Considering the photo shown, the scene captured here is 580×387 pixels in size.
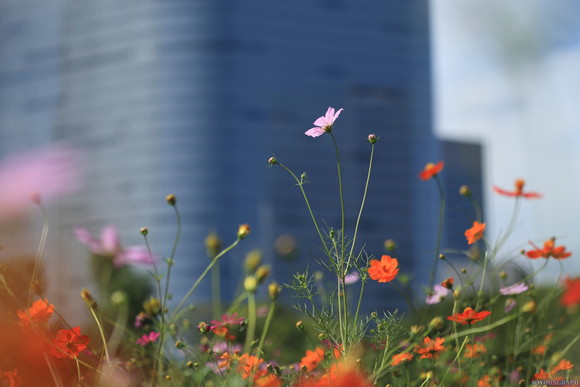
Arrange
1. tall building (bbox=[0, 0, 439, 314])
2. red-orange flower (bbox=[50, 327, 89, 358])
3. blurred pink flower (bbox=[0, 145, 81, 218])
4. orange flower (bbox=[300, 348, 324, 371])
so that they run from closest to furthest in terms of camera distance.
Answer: blurred pink flower (bbox=[0, 145, 81, 218])
red-orange flower (bbox=[50, 327, 89, 358])
orange flower (bbox=[300, 348, 324, 371])
tall building (bbox=[0, 0, 439, 314])

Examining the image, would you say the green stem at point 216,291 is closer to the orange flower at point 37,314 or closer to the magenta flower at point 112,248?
the magenta flower at point 112,248

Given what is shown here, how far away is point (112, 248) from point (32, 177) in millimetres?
1253

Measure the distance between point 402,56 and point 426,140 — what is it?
908 cm

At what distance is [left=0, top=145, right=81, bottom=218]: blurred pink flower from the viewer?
1.04 meters

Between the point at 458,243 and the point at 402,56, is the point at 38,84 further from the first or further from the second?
the point at 458,243

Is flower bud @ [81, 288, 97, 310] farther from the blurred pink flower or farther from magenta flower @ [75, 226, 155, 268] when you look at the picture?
magenta flower @ [75, 226, 155, 268]

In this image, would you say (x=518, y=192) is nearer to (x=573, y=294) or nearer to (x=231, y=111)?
(x=573, y=294)

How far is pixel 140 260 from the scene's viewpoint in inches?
75.0

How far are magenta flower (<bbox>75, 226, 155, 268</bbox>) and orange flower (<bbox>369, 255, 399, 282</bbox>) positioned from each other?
766 millimetres

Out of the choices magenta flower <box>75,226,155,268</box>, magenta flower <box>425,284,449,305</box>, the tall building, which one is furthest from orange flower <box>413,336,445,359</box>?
the tall building

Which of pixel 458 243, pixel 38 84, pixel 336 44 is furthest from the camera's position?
pixel 458 243

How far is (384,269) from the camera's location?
1.41 meters

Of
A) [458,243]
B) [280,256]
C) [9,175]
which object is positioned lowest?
[458,243]

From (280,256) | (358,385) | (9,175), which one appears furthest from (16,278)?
(280,256)
